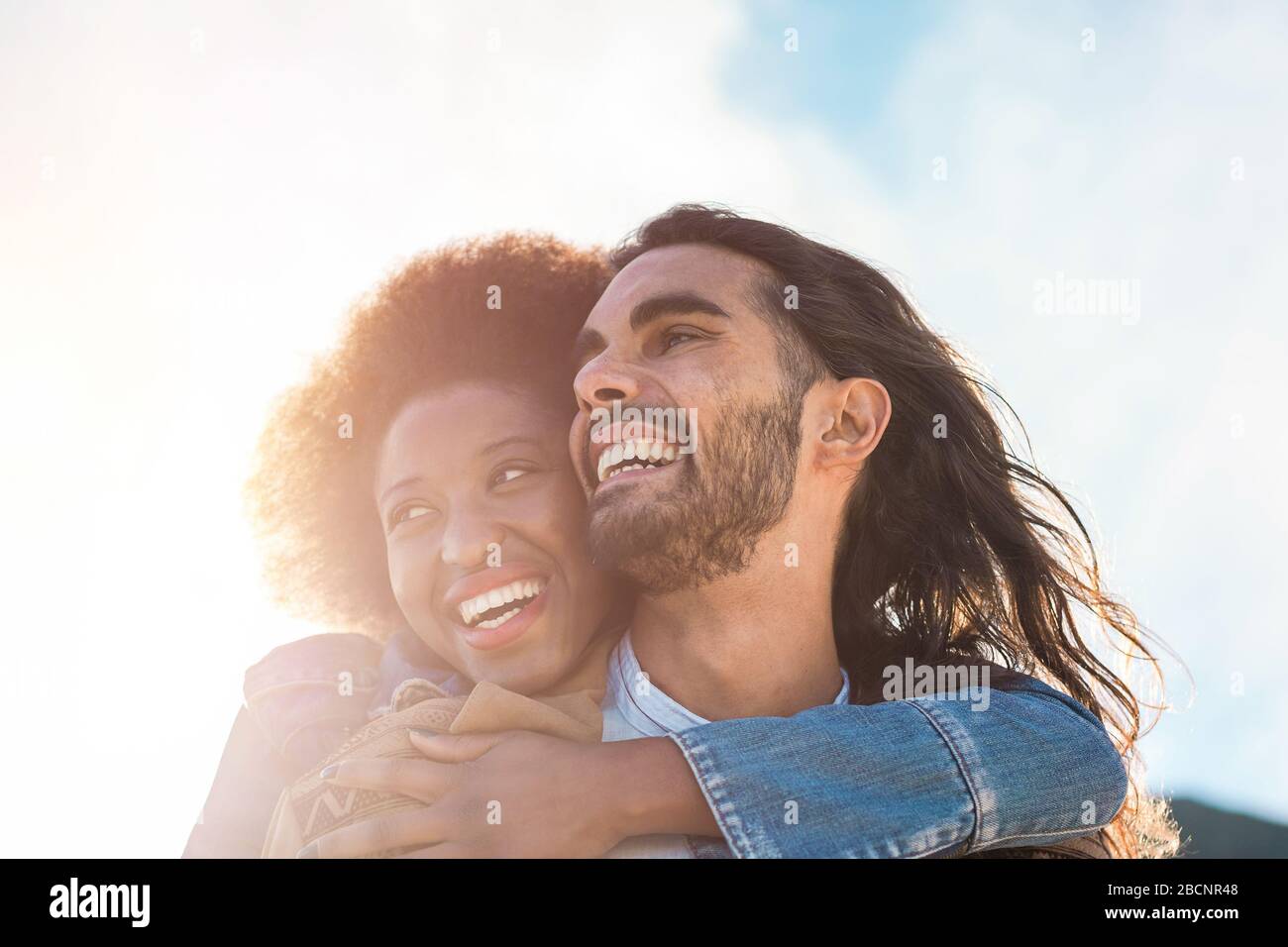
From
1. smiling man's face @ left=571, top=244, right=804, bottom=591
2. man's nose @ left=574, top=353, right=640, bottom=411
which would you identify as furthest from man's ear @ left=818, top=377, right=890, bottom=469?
man's nose @ left=574, top=353, right=640, bottom=411

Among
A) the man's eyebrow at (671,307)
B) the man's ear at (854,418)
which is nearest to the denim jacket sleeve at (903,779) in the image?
the man's ear at (854,418)

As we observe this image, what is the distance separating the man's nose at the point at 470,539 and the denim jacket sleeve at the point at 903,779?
1.03 meters

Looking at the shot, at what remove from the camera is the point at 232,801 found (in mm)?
4438

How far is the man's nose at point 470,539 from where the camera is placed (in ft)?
12.9

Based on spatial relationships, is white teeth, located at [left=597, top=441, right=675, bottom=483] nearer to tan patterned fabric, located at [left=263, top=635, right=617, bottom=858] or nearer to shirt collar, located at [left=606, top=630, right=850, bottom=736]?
shirt collar, located at [left=606, top=630, right=850, bottom=736]

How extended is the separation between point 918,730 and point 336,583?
3042 mm

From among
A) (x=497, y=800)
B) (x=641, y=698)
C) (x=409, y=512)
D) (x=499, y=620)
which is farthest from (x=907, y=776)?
(x=409, y=512)

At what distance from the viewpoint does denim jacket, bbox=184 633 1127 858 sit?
10.5ft

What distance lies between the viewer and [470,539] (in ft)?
13.0

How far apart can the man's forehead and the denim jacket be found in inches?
67.4

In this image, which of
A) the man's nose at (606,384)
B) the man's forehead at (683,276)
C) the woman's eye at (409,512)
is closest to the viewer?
the man's nose at (606,384)

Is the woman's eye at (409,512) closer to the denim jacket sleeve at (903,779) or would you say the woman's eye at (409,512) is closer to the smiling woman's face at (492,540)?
the smiling woman's face at (492,540)
